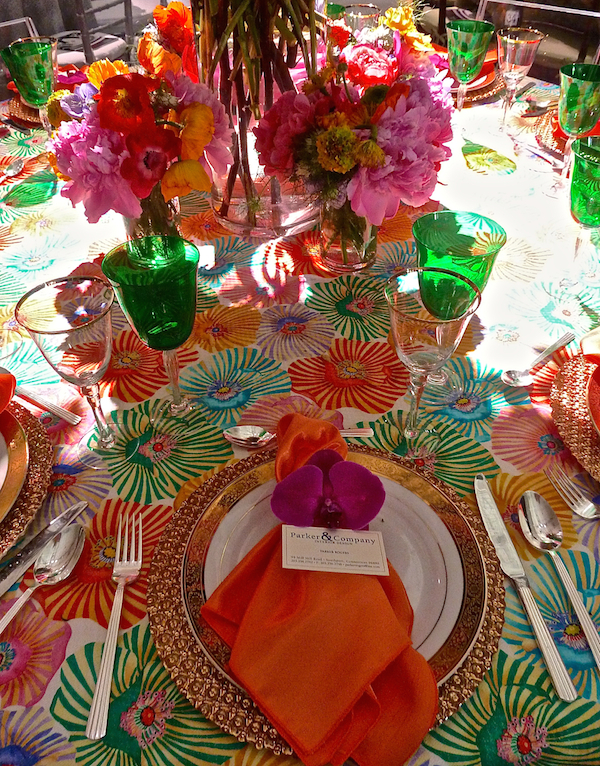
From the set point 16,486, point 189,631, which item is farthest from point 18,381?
point 189,631

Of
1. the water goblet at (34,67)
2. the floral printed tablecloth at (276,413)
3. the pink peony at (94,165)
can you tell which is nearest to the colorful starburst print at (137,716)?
the floral printed tablecloth at (276,413)

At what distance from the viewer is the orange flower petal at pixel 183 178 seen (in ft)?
2.48

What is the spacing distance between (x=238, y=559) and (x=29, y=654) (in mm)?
213

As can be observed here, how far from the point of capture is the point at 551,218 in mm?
1160

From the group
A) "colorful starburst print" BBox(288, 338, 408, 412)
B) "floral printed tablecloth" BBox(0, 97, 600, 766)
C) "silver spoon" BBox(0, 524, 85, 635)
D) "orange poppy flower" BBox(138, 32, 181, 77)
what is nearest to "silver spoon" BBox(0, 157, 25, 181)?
"floral printed tablecloth" BBox(0, 97, 600, 766)

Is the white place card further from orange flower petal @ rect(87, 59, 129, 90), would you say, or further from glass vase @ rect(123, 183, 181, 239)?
orange flower petal @ rect(87, 59, 129, 90)

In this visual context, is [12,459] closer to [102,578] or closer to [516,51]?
[102,578]

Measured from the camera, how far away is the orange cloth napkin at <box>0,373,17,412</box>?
70cm

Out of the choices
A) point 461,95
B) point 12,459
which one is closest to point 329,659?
point 12,459

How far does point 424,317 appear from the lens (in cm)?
67

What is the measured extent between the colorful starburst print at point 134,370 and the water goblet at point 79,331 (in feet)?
0.17

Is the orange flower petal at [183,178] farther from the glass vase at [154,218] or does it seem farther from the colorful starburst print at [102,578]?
the colorful starburst print at [102,578]

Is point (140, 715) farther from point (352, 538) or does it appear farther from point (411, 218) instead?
point (411, 218)

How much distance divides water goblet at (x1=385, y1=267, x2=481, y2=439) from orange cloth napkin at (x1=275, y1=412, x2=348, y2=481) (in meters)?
0.14
